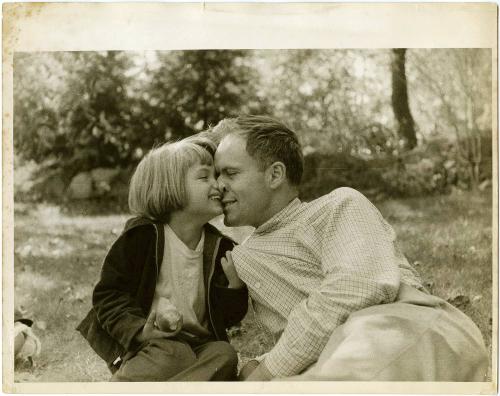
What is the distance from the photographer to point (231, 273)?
2605 millimetres

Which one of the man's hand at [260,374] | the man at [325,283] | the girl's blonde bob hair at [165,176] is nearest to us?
the man at [325,283]

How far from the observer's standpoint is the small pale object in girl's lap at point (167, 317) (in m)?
2.53

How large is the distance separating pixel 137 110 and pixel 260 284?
833 mm

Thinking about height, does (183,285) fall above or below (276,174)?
below

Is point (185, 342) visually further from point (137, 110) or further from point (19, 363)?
point (137, 110)

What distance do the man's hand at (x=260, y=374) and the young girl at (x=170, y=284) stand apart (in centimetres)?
8

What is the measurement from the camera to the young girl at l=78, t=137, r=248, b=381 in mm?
2525

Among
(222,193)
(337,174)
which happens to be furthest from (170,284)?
(337,174)

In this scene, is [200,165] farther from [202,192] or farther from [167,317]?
[167,317]

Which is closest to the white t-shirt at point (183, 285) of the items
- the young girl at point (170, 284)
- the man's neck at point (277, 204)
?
the young girl at point (170, 284)

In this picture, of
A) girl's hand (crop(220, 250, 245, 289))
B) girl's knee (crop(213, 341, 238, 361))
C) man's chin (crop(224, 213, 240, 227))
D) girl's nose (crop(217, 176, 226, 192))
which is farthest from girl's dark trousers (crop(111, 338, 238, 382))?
girl's nose (crop(217, 176, 226, 192))

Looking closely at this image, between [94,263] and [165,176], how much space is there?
433 mm

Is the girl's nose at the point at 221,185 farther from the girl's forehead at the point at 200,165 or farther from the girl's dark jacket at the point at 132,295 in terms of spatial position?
the girl's dark jacket at the point at 132,295

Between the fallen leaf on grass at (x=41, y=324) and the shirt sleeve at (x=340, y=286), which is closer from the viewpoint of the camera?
the shirt sleeve at (x=340, y=286)
